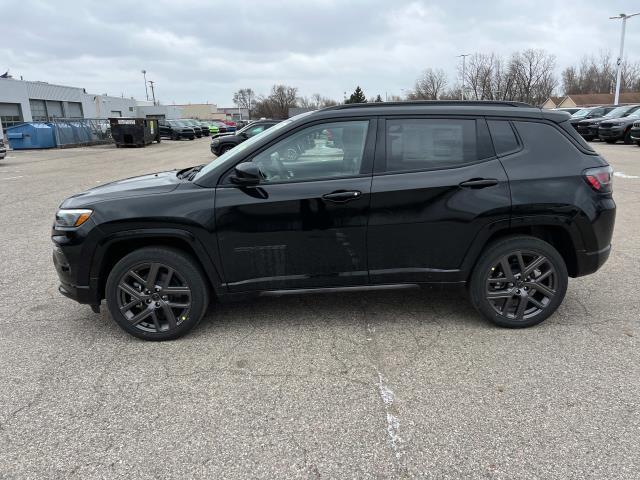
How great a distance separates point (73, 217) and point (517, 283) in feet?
11.5

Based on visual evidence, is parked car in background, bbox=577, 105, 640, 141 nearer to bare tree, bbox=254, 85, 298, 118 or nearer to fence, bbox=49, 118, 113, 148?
fence, bbox=49, 118, 113, 148

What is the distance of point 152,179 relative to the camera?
4.25 metres

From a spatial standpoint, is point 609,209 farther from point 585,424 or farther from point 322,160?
point 322,160

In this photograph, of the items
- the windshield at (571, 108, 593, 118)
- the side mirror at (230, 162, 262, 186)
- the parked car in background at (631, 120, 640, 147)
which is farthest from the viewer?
the windshield at (571, 108, 593, 118)

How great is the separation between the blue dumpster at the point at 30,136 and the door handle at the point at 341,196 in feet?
105

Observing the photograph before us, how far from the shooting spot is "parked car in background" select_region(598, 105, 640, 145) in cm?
2275

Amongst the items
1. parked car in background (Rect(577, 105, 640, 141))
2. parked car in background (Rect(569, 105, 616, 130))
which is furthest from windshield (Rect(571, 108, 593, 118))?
parked car in background (Rect(577, 105, 640, 141))

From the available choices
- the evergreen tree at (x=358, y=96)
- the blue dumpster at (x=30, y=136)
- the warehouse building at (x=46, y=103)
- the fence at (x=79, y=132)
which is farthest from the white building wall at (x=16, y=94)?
the evergreen tree at (x=358, y=96)

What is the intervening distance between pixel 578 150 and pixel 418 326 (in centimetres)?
191

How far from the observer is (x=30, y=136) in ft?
97.6

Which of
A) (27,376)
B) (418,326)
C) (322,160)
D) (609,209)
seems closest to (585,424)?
(418,326)

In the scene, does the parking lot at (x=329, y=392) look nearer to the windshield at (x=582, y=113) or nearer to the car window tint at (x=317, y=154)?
the car window tint at (x=317, y=154)

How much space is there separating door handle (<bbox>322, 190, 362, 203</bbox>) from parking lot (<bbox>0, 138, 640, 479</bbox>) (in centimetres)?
110

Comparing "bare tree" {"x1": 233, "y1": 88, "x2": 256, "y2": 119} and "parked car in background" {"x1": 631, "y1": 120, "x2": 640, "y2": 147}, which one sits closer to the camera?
"parked car in background" {"x1": 631, "y1": 120, "x2": 640, "y2": 147}
